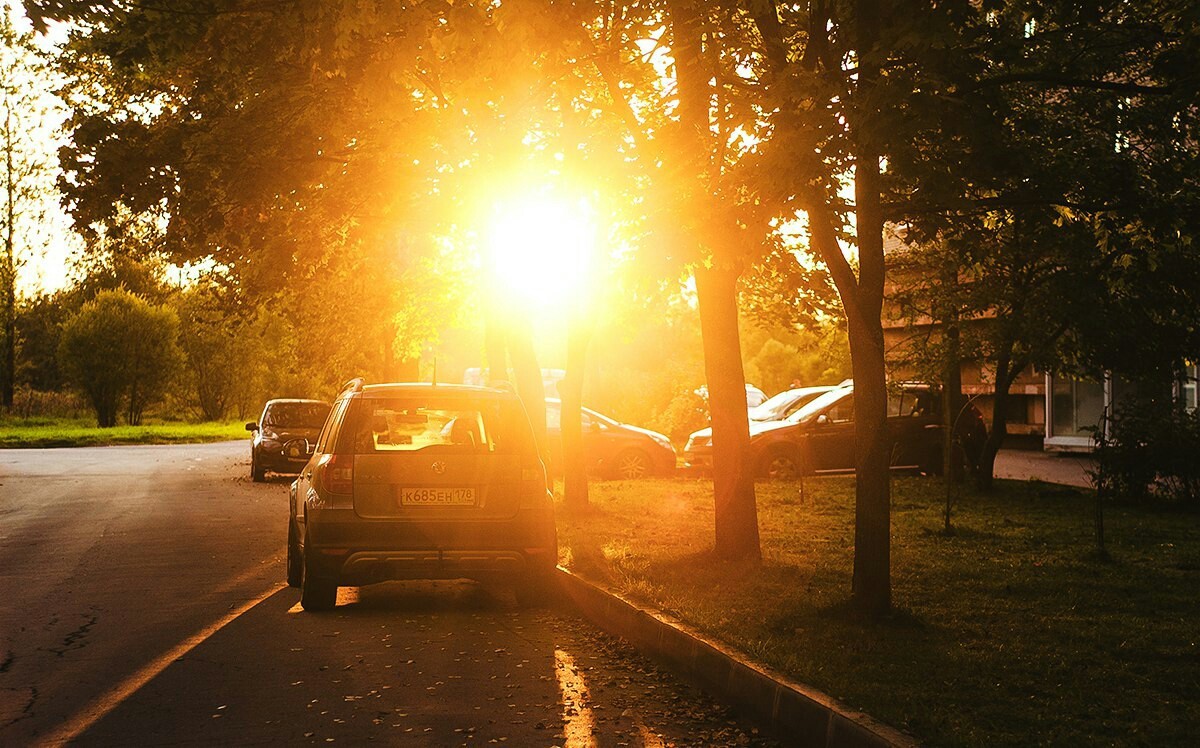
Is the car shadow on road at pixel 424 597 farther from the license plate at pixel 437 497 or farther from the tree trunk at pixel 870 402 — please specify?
the tree trunk at pixel 870 402

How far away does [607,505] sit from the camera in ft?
56.6

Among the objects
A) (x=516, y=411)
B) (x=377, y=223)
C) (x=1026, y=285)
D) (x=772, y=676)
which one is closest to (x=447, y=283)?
(x=377, y=223)

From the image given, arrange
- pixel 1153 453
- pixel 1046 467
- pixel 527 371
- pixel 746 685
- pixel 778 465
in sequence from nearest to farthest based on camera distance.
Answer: pixel 746 685
pixel 1153 453
pixel 527 371
pixel 778 465
pixel 1046 467

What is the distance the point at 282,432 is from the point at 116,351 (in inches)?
1364

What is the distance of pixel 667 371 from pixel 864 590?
28.2 m

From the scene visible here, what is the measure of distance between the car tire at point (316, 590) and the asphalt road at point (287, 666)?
12 centimetres

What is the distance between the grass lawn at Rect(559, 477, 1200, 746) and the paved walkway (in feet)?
22.7

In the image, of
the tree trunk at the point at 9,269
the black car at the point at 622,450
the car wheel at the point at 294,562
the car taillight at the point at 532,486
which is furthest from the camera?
the tree trunk at the point at 9,269

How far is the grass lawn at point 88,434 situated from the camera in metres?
43.2

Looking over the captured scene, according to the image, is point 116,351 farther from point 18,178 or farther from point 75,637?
point 75,637

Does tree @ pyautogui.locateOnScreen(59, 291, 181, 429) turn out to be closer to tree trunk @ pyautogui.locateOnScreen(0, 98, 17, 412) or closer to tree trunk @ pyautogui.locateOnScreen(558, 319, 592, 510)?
tree trunk @ pyautogui.locateOnScreen(0, 98, 17, 412)

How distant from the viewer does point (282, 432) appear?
80.4ft

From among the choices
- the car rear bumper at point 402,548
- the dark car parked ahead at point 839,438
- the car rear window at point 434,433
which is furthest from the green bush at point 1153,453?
the car rear bumper at point 402,548

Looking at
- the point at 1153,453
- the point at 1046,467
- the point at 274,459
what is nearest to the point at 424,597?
the point at 1153,453
